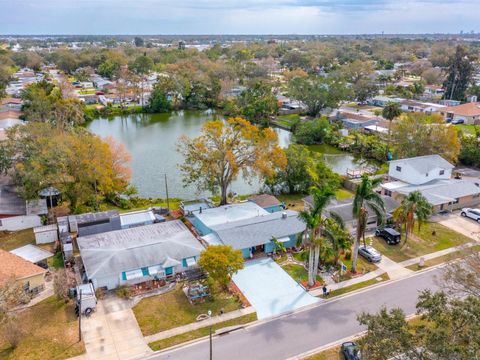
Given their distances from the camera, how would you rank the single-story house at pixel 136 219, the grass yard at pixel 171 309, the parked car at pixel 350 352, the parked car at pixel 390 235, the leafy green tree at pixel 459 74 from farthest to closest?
1. the leafy green tree at pixel 459 74
2. the single-story house at pixel 136 219
3. the parked car at pixel 390 235
4. the grass yard at pixel 171 309
5. the parked car at pixel 350 352

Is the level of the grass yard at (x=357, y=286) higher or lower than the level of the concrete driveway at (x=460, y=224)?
higher

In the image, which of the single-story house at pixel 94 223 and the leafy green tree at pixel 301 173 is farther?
the leafy green tree at pixel 301 173

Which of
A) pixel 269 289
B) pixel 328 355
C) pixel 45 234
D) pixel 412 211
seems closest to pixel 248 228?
pixel 269 289

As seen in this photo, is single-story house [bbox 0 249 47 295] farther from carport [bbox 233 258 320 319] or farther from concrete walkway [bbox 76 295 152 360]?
carport [bbox 233 258 320 319]

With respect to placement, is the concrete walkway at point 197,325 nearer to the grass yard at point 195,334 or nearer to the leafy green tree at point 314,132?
the grass yard at point 195,334

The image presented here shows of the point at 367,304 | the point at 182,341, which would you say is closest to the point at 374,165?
the point at 367,304

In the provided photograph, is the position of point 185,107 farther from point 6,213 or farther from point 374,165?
point 6,213

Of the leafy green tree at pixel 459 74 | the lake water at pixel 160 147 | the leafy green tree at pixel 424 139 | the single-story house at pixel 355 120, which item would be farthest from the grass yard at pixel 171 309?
the leafy green tree at pixel 459 74
